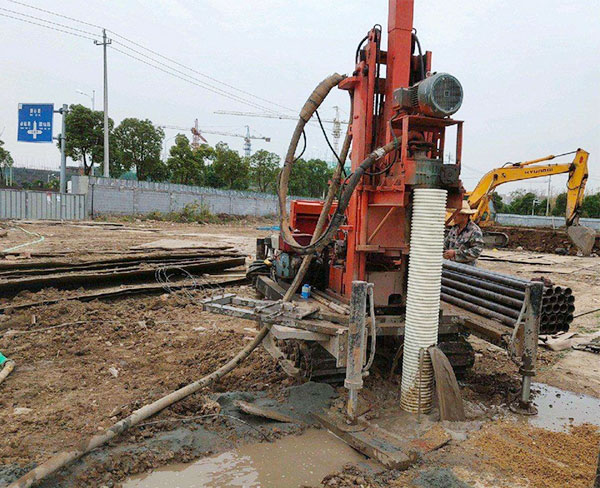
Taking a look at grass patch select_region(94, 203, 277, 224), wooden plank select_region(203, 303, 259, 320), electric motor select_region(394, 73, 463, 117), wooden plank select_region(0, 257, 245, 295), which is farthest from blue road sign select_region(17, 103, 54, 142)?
electric motor select_region(394, 73, 463, 117)

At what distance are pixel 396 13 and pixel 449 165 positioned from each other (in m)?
1.59

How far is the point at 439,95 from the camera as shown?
12.6ft

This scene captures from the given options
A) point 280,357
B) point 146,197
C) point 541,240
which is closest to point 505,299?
point 280,357

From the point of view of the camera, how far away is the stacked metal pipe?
4.72 metres

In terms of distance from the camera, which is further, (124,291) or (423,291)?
(124,291)

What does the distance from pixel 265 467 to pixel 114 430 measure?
3.80 ft

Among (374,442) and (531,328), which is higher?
(531,328)

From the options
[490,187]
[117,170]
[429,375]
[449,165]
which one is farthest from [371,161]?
[117,170]

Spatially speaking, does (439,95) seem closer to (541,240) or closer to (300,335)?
(300,335)

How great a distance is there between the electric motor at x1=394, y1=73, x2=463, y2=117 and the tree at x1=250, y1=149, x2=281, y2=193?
4425 centimetres

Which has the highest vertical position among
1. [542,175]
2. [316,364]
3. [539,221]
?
[542,175]

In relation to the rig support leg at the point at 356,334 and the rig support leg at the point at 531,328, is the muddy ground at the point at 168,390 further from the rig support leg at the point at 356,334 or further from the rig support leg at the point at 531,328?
the rig support leg at the point at 356,334

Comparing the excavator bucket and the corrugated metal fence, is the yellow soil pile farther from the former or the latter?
the corrugated metal fence

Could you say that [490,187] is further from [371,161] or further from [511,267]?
[371,161]
